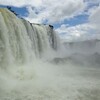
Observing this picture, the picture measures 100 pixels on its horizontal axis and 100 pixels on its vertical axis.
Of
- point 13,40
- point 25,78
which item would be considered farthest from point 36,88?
point 13,40

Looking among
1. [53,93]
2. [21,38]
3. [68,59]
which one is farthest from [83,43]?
[53,93]

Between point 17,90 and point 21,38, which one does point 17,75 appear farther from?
point 21,38

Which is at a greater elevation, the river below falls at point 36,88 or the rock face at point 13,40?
the rock face at point 13,40

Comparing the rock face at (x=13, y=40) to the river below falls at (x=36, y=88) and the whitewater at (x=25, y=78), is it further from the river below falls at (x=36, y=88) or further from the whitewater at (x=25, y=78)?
the river below falls at (x=36, y=88)

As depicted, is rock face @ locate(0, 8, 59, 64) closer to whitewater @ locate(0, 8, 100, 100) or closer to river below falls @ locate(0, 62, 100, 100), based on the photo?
whitewater @ locate(0, 8, 100, 100)

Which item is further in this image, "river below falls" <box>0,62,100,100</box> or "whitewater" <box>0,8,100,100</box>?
"whitewater" <box>0,8,100,100</box>

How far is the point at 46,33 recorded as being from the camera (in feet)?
125

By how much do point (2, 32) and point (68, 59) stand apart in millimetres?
18888

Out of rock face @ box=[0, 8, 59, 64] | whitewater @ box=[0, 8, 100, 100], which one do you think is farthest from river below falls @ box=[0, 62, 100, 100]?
→ rock face @ box=[0, 8, 59, 64]

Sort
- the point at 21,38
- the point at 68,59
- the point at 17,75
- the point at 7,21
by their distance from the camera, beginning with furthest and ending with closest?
1. the point at 68,59
2. the point at 21,38
3. the point at 7,21
4. the point at 17,75

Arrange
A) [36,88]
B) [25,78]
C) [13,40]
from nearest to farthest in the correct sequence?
[36,88] < [25,78] < [13,40]

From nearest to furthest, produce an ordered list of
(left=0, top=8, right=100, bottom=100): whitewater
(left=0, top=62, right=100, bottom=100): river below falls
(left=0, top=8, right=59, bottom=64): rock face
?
(left=0, top=62, right=100, bottom=100): river below falls → (left=0, top=8, right=100, bottom=100): whitewater → (left=0, top=8, right=59, bottom=64): rock face

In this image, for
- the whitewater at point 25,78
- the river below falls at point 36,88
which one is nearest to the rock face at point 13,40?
the whitewater at point 25,78

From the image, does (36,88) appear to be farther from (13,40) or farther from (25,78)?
(13,40)
